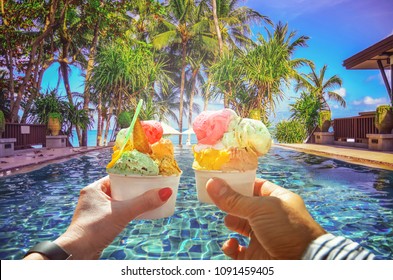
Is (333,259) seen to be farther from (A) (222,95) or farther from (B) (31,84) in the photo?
(B) (31,84)

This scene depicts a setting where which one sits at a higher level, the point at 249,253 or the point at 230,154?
the point at 230,154

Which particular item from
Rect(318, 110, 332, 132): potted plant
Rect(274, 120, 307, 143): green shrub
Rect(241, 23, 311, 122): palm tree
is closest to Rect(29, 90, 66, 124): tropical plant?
Rect(241, 23, 311, 122): palm tree

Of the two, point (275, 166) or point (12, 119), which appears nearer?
point (275, 166)

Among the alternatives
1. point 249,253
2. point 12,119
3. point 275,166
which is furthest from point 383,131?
point 12,119

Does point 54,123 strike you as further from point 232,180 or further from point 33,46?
point 232,180

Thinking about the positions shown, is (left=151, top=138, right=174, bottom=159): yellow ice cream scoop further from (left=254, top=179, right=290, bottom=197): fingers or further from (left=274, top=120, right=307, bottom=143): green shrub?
(left=274, top=120, right=307, bottom=143): green shrub

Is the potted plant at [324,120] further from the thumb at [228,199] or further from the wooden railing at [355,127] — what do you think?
the thumb at [228,199]
